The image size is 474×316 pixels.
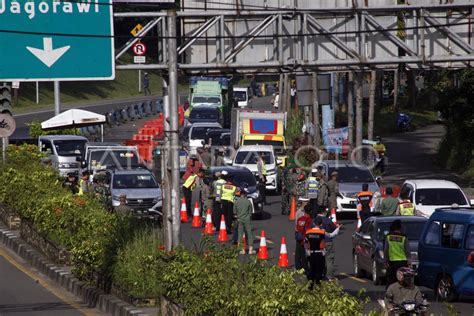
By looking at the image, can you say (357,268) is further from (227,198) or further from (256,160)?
(256,160)

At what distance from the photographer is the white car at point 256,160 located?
1729 inches

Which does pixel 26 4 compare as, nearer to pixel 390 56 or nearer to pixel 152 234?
pixel 152 234

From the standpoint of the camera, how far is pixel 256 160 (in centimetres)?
4444

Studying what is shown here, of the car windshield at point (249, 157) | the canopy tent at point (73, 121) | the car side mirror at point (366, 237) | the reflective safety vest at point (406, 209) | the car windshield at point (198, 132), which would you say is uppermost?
the canopy tent at point (73, 121)

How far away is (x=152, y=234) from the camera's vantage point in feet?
69.9

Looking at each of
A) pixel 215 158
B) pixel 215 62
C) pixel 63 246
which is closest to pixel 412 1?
pixel 215 62

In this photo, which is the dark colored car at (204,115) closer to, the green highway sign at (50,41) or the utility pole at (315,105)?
the utility pole at (315,105)

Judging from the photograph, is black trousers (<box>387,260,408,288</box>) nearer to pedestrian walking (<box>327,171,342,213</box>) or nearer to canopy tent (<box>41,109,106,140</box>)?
pedestrian walking (<box>327,171,342,213</box>)

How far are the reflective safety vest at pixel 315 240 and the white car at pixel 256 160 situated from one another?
21939 mm

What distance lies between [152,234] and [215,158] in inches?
977

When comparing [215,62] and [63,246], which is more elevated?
[215,62]

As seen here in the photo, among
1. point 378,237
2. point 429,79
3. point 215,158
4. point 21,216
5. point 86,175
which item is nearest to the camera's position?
point 378,237

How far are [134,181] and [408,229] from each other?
13281 millimetres

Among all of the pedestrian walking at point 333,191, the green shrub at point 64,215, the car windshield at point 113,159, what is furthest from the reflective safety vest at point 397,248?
the car windshield at point 113,159
